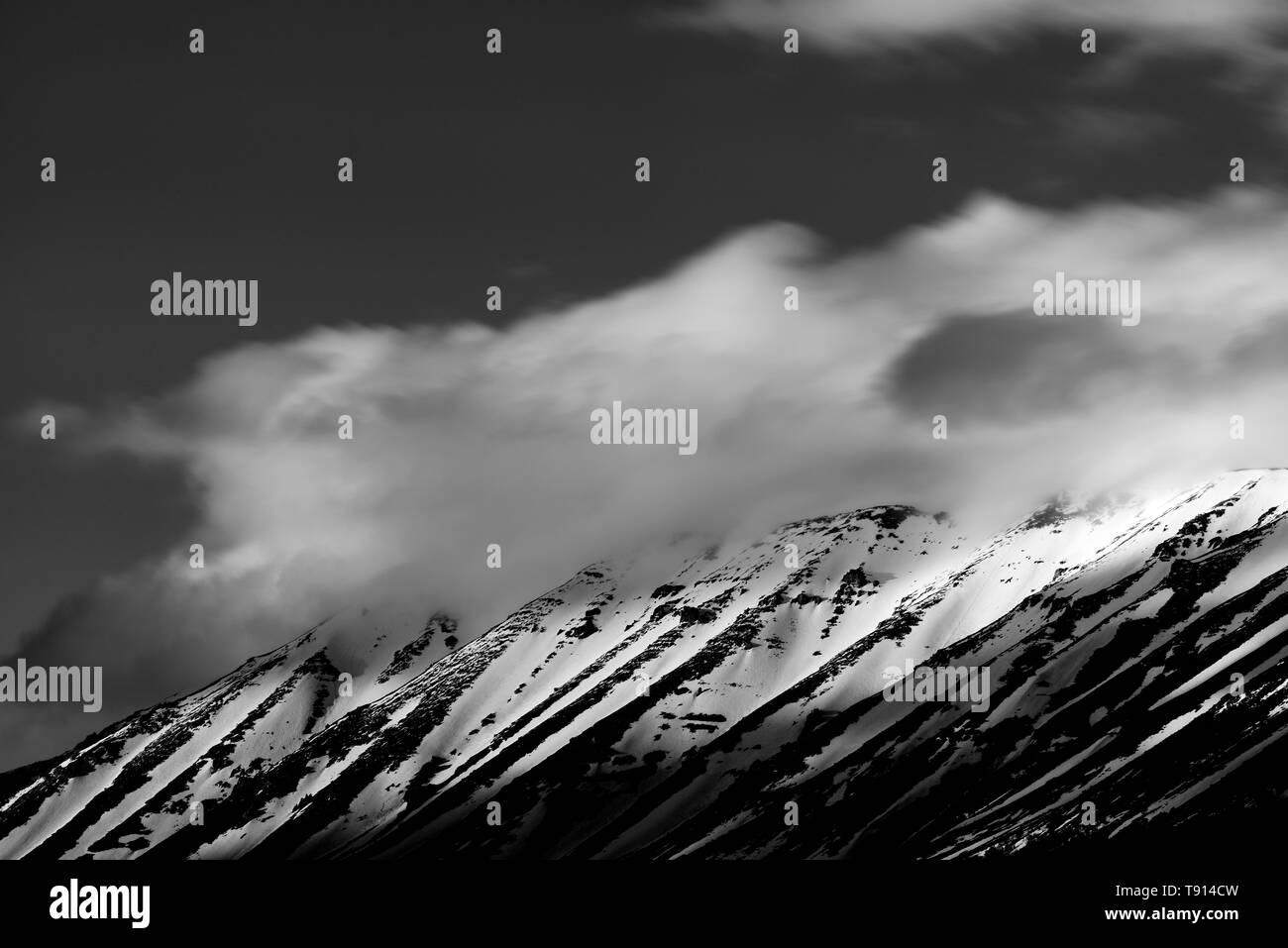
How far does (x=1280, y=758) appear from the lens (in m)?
199
